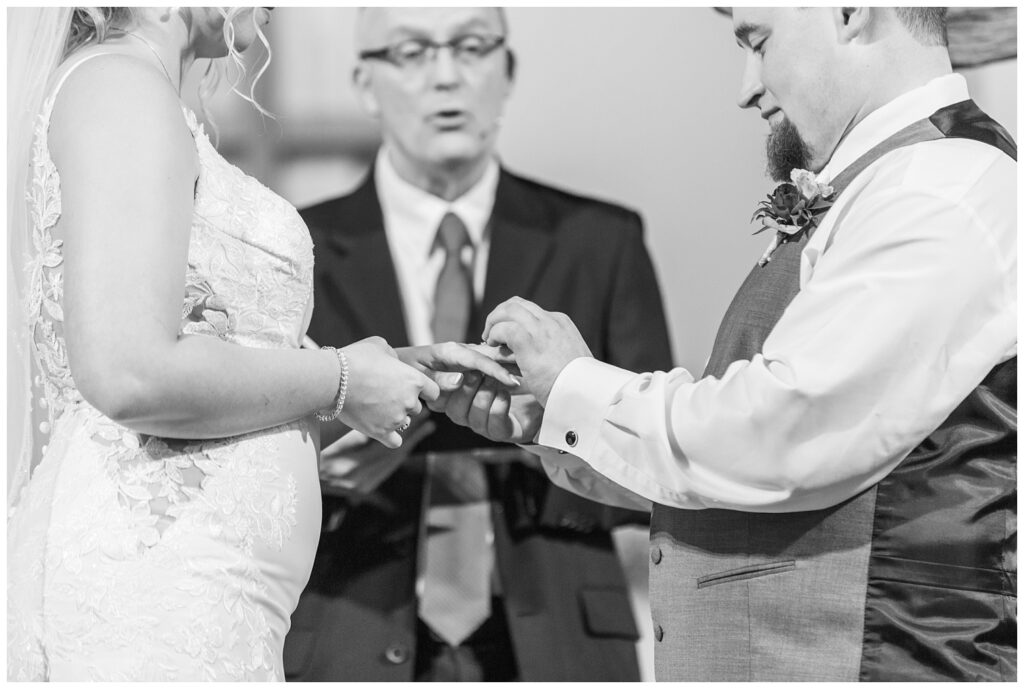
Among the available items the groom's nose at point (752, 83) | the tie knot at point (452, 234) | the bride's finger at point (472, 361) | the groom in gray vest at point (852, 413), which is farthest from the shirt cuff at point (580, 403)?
the tie knot at point (452, 234)

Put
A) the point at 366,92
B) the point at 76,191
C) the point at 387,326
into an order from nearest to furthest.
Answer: the point at 76,191
the point at 387,326
the point at 366,92

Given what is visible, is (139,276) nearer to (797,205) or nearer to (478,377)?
(478,377)

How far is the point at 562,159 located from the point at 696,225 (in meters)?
0.43

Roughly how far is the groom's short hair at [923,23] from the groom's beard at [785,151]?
226 mm

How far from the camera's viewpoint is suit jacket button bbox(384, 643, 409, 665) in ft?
9.37

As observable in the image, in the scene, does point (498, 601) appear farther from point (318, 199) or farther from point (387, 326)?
point (318, 199)

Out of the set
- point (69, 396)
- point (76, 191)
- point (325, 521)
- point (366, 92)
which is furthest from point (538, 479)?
point (76, 191)

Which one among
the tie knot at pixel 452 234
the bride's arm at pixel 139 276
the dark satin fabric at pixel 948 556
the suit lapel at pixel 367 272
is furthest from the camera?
the tie knot at pixel 452 234

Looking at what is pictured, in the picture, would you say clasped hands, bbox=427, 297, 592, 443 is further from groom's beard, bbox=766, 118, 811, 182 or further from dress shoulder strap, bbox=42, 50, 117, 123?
dress shoulder strap, bbox=42, 50, 117, 123

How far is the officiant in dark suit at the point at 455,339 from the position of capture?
115 inches

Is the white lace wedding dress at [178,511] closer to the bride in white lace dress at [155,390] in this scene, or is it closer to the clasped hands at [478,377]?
the bride in white lace dress at [155,390]

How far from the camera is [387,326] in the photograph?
3178 millimetres

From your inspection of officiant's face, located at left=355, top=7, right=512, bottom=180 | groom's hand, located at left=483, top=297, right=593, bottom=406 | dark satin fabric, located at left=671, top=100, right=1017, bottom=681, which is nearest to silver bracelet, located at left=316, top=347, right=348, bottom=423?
groom's hand, located at left=483, top=297, right=593, bottom=406

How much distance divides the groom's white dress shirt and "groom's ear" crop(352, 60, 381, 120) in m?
1.90
